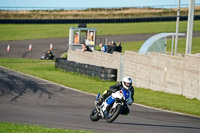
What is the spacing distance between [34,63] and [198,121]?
2327 cm

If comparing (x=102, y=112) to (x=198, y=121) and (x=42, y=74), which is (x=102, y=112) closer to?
(x=198, y=121)

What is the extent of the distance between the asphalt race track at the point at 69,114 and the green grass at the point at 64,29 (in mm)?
36584

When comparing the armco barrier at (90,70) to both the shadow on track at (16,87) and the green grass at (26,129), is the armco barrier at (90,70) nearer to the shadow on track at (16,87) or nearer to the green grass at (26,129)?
the shadow on track at (16,87)

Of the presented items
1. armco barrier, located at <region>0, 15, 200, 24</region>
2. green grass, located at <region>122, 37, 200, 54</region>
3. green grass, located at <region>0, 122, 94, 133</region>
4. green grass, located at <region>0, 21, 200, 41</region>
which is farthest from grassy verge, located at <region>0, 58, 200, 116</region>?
armco barrier, located at <region>0, 15, 200, 24</region>

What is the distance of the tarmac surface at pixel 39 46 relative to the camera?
4343 cm

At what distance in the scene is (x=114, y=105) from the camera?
38.3ft

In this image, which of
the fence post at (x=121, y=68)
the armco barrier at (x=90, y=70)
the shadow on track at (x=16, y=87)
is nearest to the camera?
the shadow on track at (x=16, y=87)

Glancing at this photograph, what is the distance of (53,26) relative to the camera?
2714 inches

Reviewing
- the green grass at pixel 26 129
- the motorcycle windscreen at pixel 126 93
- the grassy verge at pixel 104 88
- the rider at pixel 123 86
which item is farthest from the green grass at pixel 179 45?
the green grass at pixel 26 129

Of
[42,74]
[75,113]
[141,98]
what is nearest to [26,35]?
[42,74]

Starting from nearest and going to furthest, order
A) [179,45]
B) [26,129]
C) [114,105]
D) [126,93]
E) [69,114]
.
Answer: [26,129], [126,93], [114,105], [69,114], [179,45]

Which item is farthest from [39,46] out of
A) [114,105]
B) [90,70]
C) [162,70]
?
[114,105]

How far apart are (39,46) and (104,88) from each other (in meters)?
28.3

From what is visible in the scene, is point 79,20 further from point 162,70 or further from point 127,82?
point 127,82
